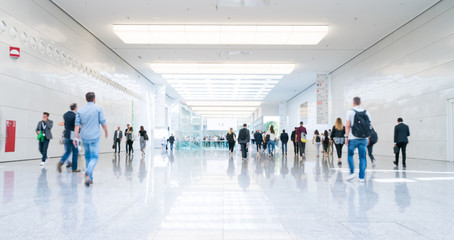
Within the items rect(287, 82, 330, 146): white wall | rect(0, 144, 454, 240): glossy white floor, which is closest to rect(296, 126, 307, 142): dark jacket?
rect(0, 144, 454, 240): glossy white floor

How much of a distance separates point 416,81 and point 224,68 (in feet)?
46.9

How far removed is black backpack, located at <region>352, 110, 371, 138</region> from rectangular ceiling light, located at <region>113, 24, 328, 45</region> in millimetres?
11115

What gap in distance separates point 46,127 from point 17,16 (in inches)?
204

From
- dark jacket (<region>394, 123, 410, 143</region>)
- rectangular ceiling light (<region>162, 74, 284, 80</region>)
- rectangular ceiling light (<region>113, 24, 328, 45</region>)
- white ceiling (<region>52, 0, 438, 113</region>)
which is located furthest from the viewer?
rectangular ceiling light (<region>162, 74, 284, 80</region>)

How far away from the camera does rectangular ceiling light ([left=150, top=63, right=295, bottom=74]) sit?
25211mm

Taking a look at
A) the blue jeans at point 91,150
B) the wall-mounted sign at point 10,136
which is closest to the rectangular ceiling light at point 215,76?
the wall-mounted sign at point 10,136

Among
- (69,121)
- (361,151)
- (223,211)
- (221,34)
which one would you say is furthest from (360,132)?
(221,34)

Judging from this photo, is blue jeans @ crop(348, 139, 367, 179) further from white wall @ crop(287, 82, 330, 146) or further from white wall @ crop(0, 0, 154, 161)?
white wall @ crop(287, 82, 330, 146)

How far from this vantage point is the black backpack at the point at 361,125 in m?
7.08

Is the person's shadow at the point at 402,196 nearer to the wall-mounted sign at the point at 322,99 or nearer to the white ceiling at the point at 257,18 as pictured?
the white ceiling at the point at 257,18

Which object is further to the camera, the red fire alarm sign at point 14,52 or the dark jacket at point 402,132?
A: the red fire alarm sign at point 14,52

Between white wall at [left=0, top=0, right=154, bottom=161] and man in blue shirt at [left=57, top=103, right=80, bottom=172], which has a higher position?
white wall at [left=0, top=0, right=154, bottom=161]

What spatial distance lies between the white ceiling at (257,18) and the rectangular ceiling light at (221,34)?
54 cm

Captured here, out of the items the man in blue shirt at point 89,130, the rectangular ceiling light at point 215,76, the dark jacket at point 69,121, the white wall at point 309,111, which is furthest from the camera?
the white wall at point 309,111
